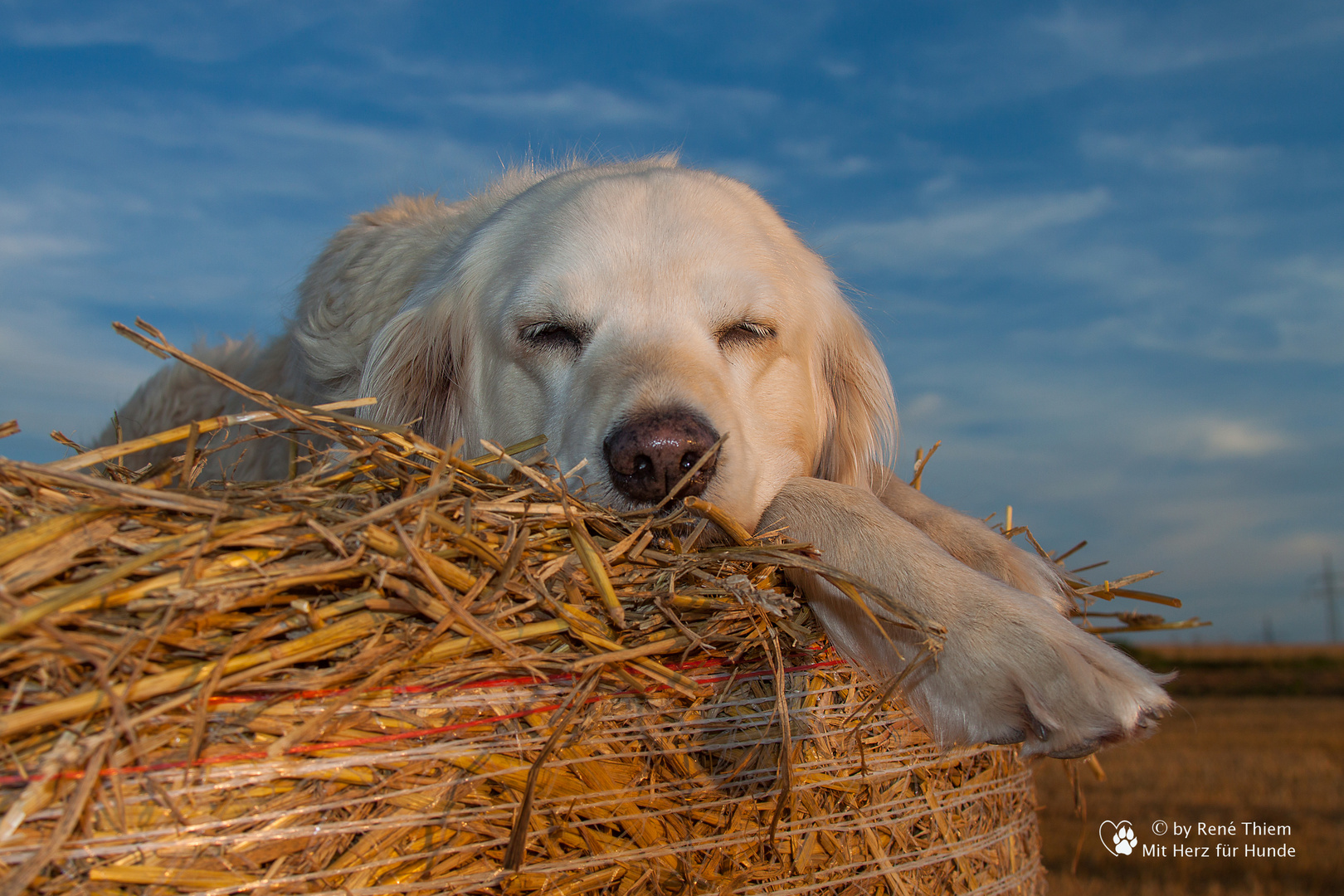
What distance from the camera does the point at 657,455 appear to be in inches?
78.2

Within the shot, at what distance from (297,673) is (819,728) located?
3.29 feet

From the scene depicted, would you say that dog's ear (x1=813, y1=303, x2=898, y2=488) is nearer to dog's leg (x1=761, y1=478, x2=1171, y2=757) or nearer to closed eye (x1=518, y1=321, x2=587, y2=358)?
closed eye (x1=518, y1=321, x2=587, y2=358)

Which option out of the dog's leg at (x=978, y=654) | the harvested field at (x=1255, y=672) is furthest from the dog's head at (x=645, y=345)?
the harvested field at (x=1255, y=672)

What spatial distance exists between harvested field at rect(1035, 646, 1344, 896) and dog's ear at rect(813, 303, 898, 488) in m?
1.28

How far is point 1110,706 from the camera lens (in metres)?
1.57

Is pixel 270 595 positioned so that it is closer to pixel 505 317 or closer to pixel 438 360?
pixel 505 317

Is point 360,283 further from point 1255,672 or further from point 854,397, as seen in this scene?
point 1255,672

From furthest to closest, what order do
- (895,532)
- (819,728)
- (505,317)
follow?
(505,317), (895,532), (819,728)

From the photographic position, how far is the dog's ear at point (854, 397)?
3.30 m

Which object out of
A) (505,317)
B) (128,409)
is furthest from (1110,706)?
(128,409)

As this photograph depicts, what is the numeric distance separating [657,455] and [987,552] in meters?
0.87

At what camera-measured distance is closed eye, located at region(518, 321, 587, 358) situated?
2.71 meters

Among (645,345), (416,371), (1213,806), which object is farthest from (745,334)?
(1213,806)

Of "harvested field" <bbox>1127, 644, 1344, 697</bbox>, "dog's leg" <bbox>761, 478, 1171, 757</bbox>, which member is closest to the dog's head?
"dog's leg" <bbox>761, 478, 1171, 757</bbox>
